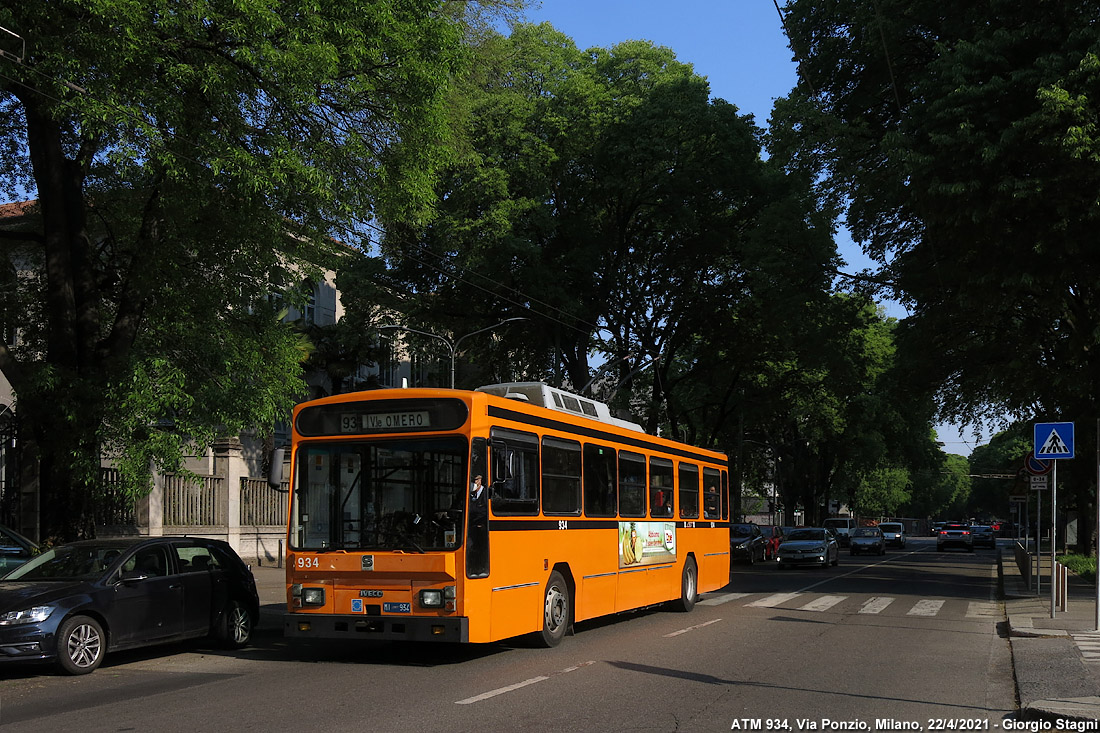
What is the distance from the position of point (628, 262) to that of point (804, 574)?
12377 mm

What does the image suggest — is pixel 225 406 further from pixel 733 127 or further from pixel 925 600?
pixel 733 127

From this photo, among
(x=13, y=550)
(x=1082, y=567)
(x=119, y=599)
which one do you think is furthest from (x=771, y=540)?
(x=119, y=599)

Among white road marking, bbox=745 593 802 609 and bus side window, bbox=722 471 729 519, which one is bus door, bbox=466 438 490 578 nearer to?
white road marking, bbox=745 593 802 609

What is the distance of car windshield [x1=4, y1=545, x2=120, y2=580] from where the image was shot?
1220cm

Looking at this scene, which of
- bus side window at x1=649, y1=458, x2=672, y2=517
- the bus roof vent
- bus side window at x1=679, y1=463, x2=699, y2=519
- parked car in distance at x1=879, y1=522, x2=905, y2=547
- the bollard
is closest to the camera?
the bus roof vent

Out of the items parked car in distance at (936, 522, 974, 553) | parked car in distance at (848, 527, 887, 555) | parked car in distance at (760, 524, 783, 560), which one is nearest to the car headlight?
parked car in distance at (760, 524, 783, 560)

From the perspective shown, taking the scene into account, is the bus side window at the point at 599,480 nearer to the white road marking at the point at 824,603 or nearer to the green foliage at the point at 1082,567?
the white road marking at the point at 824,603

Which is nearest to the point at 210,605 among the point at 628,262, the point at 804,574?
the point at 804,574

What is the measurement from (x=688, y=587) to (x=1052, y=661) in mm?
7687

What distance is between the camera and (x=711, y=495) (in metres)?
21.2

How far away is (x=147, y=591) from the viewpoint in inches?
491

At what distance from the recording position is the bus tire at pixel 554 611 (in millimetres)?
13289

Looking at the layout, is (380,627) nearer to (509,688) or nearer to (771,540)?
(509,688)

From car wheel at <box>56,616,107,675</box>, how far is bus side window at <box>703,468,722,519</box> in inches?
463
